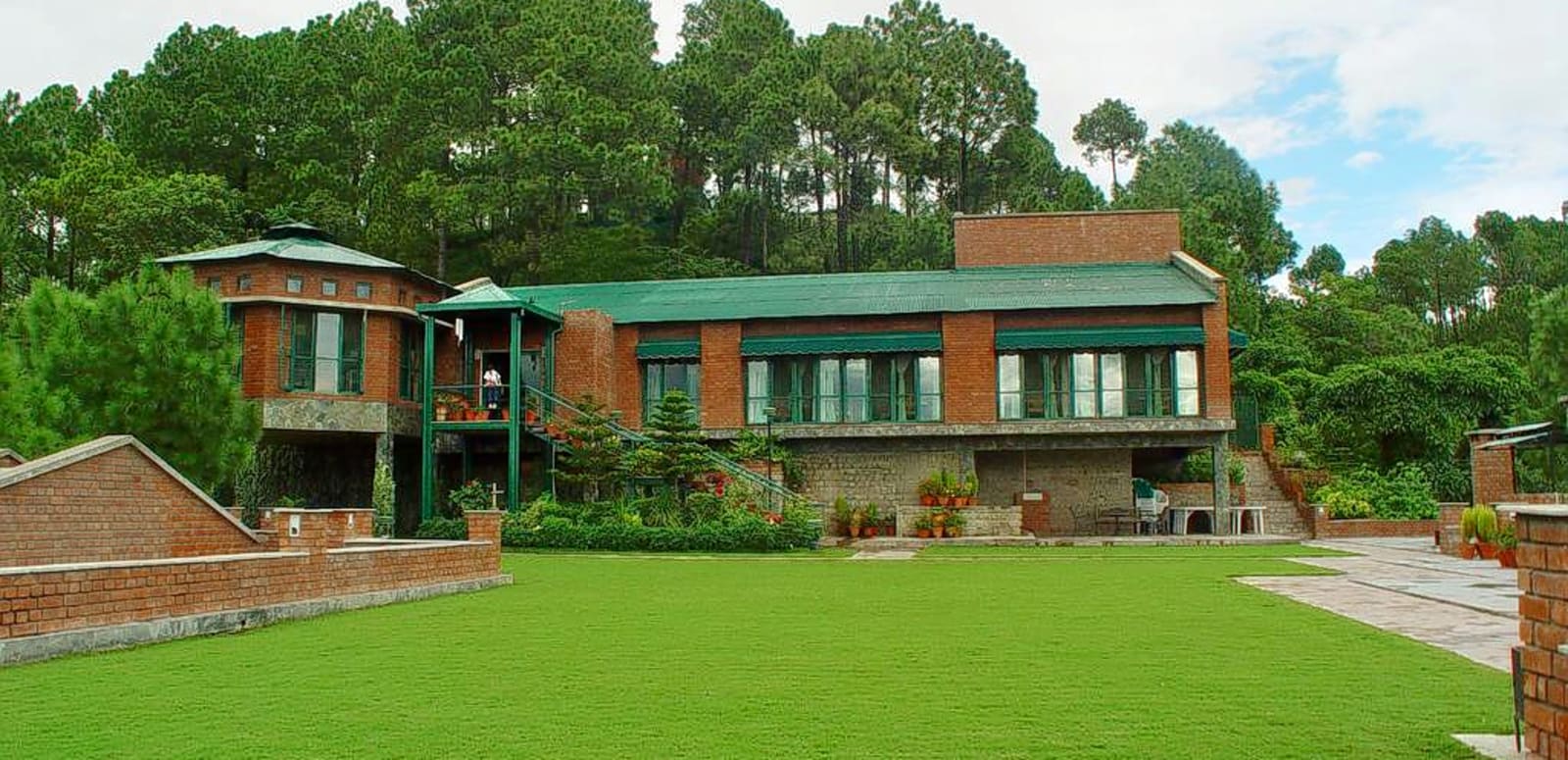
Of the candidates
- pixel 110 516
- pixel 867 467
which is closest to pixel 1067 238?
pixel 867 467

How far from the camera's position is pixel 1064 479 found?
3092 cm

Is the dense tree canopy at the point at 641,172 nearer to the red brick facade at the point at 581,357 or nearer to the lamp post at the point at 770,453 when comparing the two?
the red brick facade at the point at 581,357

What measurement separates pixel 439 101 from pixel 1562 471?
35359mm

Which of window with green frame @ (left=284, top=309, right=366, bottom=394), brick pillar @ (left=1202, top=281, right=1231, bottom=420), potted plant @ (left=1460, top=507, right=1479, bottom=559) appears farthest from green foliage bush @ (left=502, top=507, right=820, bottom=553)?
potted plant @ (left=1460, top=507, right=1479, bottom=559)

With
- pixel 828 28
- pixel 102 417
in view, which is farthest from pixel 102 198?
pixel 828 28

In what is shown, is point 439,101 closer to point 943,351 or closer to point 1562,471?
point 943,351

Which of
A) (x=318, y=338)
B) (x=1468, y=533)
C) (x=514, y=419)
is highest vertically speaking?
(x=318, y=338)

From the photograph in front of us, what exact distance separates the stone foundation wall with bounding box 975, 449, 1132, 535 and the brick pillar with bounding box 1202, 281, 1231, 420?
8.66ft

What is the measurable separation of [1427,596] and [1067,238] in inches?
841

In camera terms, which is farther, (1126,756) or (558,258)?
(558,258)

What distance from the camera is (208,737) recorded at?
20.2 feet

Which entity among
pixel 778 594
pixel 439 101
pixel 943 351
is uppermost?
pixel 439 101

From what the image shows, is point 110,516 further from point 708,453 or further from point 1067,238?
point 1067,238

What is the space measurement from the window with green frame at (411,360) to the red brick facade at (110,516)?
14.6 meters
